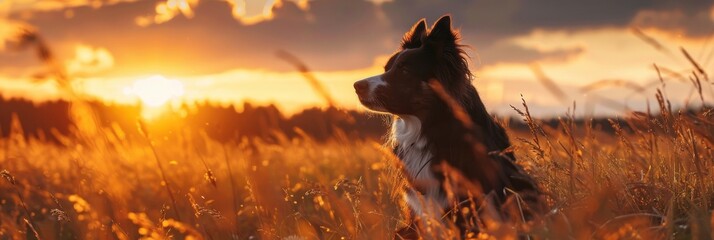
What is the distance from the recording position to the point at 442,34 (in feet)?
16.2

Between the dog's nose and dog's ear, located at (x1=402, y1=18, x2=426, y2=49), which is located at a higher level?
dog's ear, located at (x1=402, y1=18, x2=426, y2=49)

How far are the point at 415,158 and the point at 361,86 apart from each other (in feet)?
2.09

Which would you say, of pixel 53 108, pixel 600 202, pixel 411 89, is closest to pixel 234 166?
pixel 411 89

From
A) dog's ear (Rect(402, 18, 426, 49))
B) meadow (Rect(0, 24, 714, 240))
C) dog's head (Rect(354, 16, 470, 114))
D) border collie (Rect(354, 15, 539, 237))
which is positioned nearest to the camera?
meadow (Rect(0, 24, 714, 240))

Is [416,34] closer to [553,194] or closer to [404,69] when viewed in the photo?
[404,69]

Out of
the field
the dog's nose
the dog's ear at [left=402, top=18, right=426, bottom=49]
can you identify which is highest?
the dog's ear at [left=402, top=18, right=426, bottom=49]

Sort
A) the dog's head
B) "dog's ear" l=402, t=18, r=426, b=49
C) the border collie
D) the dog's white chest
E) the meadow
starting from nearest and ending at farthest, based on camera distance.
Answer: the meadow → the border collie → the dog's white chest → the dog's head → "dog's ear" l=402, t=18, r=426, b=49

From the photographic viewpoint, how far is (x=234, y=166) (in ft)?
33.3

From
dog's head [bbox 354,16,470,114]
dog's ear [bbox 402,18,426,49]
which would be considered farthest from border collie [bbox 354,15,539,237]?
dog's ear [bbox 402,18,426,49]

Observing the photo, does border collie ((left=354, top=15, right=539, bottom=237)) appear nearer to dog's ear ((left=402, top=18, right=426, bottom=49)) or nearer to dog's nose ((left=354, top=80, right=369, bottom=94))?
dog's nose ((left=354, top=80, right=369, bottom=94))

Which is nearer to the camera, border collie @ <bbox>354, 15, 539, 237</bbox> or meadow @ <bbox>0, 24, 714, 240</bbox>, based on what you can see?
meadow @ <bbox>0, 24, 714, 240</bbox>

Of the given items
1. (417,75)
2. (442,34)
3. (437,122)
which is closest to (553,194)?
(437,122)

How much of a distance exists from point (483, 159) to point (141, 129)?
2.04 meters

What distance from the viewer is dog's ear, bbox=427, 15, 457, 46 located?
4883mm
